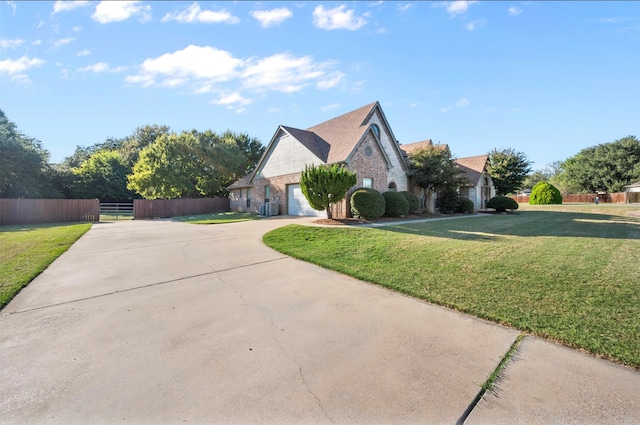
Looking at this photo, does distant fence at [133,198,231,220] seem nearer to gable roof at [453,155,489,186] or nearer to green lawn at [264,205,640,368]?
green lawn at [264,205,640,368]

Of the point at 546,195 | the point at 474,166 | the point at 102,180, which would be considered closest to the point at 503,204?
the point at 474,166

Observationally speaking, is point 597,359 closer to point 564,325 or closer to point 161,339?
point 564,325

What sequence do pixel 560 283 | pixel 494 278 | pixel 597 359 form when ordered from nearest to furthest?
pixel 597 359
pixel 560 283
pixel 494 278

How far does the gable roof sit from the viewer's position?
1059 inches

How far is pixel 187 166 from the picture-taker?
95.5ft

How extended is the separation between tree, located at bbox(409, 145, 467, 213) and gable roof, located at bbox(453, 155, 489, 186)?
8285 mm

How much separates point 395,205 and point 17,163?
109ft

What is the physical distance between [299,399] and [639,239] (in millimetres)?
11534

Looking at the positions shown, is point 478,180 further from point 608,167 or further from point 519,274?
point 608,167

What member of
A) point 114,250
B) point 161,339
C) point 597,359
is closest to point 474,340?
point 597,359

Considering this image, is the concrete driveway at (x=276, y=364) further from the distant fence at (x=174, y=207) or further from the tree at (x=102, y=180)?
the tree at (x=102, y=180)

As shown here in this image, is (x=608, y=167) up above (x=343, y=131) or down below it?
above

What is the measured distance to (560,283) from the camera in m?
4.58

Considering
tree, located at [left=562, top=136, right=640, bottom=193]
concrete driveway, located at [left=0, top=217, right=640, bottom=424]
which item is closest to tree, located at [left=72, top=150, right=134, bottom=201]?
concrete driveway, located at [left=0, top=217, right=640, bottom=424]
